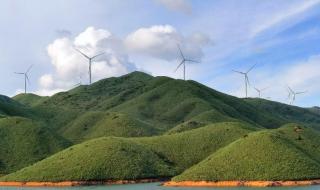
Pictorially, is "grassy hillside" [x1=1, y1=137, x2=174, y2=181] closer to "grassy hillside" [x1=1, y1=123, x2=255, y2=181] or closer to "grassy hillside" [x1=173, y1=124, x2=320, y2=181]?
"grassy hillside" [x1=1, y1=123, x2=255, y2=181]

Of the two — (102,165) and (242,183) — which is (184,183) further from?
(102,165)

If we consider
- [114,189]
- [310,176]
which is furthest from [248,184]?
[114,189]

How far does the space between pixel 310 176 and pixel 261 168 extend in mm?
13855

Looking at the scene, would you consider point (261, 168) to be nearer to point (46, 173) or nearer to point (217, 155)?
point (217, 155)

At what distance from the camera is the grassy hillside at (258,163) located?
6201 inches

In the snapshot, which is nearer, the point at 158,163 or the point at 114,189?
the point at 114,189

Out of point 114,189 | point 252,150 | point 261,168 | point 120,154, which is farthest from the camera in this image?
point 120,154

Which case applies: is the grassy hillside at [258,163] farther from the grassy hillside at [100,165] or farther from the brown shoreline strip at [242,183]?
the grassy hillside at [100,165]

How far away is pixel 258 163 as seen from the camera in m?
164

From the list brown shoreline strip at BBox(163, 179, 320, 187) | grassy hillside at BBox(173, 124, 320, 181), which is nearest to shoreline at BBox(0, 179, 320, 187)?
brown shoreline strip at BBox(163, 179, 320, 187)

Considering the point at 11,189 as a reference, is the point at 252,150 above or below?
above

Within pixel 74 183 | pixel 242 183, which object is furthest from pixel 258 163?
pixel 74 183

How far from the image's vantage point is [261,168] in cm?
16025

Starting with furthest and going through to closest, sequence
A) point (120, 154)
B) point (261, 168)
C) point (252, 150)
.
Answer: point (120, 154) → point (252, 150) → point (261, 168)
